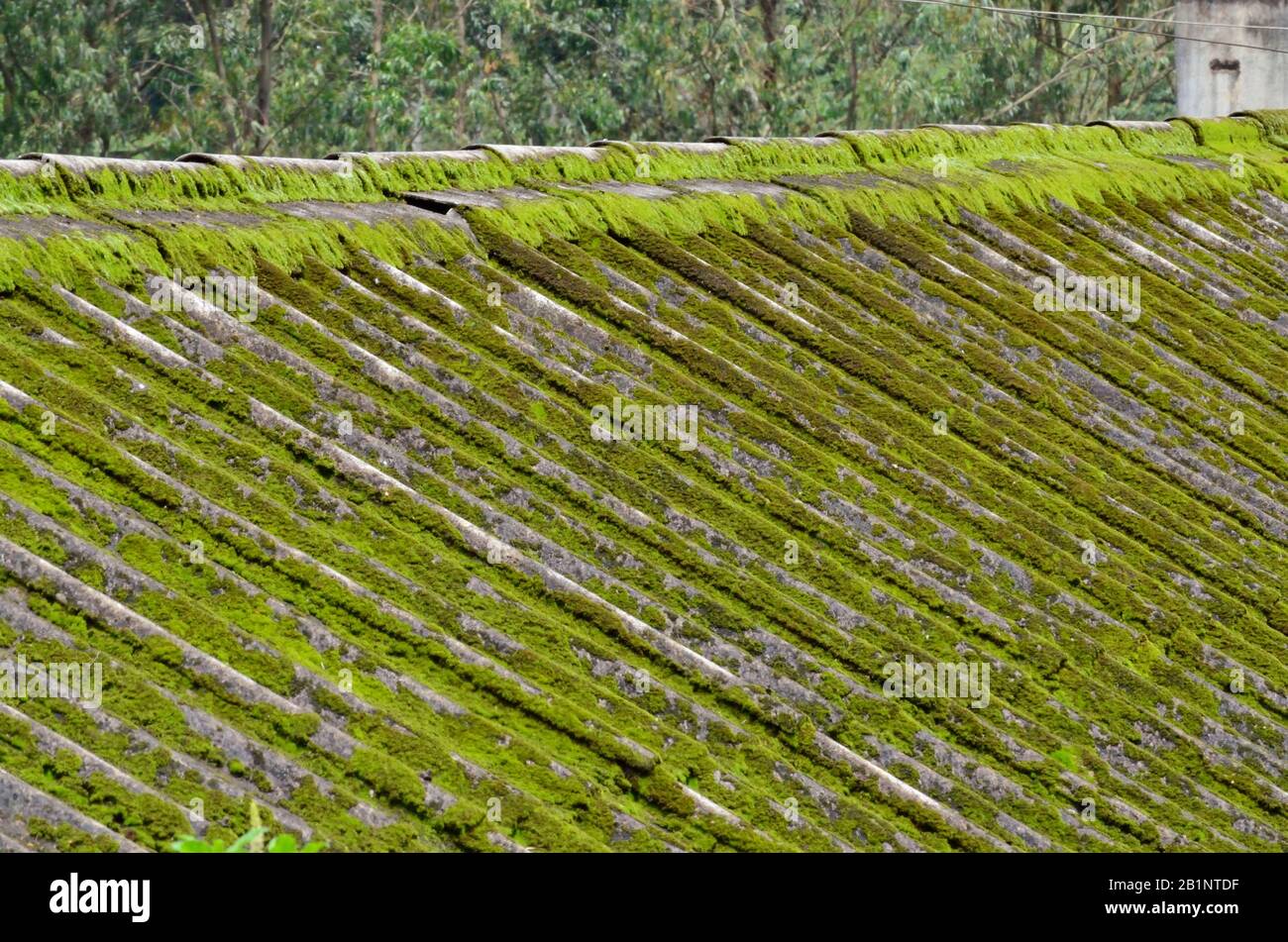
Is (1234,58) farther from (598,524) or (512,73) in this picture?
(512,73)

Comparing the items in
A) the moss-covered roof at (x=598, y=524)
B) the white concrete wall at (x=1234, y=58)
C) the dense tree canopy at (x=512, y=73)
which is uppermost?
the dense tree canopy at (x=512, y=73)

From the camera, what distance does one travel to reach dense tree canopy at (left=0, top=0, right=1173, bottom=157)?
101 ft

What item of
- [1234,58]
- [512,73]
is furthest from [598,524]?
[512,73]

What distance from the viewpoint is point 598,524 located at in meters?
5.51

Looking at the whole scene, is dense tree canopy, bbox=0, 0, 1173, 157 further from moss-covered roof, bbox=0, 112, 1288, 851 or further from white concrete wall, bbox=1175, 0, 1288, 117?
moss-covered roof, bbox=0, 112, 1288, 851

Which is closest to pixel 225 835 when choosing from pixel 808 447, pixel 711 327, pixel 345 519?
pixel 345 519

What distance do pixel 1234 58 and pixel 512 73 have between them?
826 inches

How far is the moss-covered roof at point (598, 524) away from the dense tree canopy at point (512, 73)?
2348 centimetres

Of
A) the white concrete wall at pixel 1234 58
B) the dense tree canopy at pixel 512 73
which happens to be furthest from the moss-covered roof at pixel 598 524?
the dense tree canopy at pixel 512 73

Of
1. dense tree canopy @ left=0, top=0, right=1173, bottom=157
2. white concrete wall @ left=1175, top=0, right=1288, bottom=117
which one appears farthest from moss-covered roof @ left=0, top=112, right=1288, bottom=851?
dense tree canopy @ left=0, top=0, right=1173, bottom=157

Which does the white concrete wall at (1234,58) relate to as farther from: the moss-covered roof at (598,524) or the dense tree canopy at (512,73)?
the dense tree canopy at (512,73)

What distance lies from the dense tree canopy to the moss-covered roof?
23479 millimetres

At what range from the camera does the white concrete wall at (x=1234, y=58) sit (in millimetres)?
14609

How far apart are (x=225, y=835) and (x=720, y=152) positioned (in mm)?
5733
